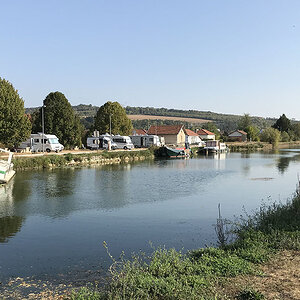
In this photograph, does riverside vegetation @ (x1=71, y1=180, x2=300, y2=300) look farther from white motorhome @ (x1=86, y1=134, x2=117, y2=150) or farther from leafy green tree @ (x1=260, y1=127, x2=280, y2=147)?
Answer: leafy green tree @ (x1=260, y1=127, x2=280, y2=147)

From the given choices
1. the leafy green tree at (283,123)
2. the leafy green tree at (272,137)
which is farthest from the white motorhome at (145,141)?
the leafy green tree at (283,123)

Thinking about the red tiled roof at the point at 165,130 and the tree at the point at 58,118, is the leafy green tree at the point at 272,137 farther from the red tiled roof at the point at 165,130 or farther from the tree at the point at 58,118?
the tree at the point at 58,118

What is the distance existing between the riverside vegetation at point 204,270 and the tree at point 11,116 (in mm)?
29643

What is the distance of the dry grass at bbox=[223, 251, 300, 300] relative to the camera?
6.46 meters

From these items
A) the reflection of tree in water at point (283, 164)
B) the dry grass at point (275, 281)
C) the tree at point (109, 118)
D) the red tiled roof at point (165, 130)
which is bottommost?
the reflection of tree in water at point (283, 164)

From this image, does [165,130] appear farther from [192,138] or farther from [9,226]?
[9,226]

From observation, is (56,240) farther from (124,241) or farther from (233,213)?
(233,213)

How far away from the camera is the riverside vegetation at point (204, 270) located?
642 cm

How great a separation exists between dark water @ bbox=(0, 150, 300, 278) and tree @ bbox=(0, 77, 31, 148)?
829 cm

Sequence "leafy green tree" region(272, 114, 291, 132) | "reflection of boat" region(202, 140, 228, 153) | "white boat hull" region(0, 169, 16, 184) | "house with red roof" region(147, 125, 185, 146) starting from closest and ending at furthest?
"white boat hull" region(0, 169, 16, 184)
"reflection of boat" region(202, 140, 228, 153)
"house with red roof" region(147, 125, 185, 146)
"leafy green tree" region(272, 114, 291, 132)

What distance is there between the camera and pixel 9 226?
13570 millimetres

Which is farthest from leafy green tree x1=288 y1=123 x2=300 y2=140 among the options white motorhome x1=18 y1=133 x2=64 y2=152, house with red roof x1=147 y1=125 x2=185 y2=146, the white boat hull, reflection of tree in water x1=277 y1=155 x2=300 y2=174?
the white boat hull

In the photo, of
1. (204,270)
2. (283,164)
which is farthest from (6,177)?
(283,164)

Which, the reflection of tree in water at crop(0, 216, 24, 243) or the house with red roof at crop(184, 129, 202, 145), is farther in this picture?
the house with red roof at crop(184, 129, 202, 145)
